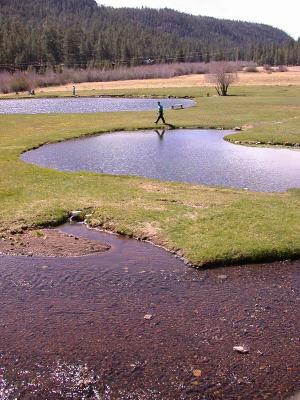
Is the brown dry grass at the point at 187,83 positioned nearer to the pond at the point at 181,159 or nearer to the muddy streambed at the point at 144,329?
the pond at the point at 181,159

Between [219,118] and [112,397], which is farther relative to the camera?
[219,118]

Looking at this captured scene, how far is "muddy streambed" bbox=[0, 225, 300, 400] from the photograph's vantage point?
35.5ft

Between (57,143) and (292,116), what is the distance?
96.7 ft

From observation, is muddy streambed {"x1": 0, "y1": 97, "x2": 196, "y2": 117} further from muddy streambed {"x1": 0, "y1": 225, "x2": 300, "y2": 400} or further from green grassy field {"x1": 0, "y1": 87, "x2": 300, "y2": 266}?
muddy streambed {"x1": 0, "y1": 225, "x2": 300, "y2": 400}

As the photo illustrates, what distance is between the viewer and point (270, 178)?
29.2m

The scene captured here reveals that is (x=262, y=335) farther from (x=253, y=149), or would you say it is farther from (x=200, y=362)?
(x=253, y=149)

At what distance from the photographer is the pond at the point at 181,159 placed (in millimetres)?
29516

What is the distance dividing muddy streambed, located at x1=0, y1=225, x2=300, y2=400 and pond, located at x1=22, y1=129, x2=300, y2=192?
12.5m

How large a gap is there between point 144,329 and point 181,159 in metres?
23.4

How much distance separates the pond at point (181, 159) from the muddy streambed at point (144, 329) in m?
12.5

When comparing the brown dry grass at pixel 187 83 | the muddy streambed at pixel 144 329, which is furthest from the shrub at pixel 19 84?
the muddy streambed at pixel 144 329

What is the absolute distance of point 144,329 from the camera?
13000 mm

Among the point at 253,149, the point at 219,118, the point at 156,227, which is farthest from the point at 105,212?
the point at 219,118

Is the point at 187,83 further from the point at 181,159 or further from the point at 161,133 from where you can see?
the point at 181,159
